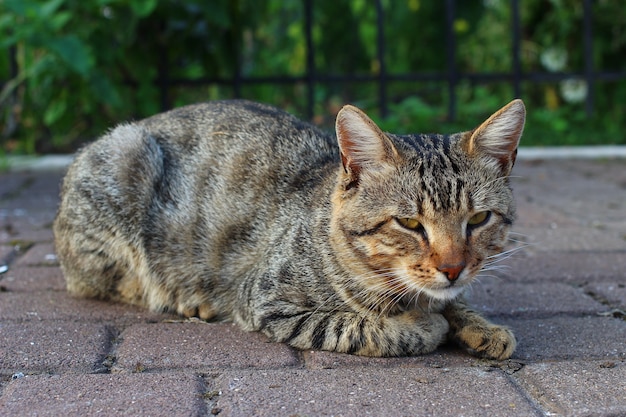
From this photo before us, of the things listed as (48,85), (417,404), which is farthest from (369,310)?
(48,85)

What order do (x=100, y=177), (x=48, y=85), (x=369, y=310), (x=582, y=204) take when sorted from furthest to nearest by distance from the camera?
(x=48, y=85) → (x=582, y=204) → (x=100, y=177) → (x=369, y=310)

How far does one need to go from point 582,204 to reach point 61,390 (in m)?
4.34

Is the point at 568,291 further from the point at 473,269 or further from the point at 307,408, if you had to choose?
the point at 307,408

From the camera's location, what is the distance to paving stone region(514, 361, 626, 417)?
102 inches

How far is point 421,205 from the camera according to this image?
3066 millimetres

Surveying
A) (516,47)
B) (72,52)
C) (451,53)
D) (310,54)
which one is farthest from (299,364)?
(516,47)

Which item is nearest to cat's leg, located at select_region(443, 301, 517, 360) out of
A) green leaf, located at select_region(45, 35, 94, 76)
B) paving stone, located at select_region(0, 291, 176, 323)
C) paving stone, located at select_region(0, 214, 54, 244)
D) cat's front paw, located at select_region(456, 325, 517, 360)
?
cat's front paw, located at select_region(456, 325, 517, 360)

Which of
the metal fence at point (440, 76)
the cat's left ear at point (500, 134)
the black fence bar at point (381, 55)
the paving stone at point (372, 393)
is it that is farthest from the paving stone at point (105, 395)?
the black fence bar at point (381, 55)

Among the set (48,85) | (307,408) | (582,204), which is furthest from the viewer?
(48,85)

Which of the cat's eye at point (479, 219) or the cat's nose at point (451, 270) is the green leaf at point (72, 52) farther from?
the cat's nose at point (451, 270)

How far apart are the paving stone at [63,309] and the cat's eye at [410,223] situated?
125cm

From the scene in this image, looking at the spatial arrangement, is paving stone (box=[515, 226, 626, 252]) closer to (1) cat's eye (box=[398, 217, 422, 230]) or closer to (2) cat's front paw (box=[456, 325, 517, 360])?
(2) cat's front paw (box=[456, 325, 517, 360])

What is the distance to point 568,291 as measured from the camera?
4.00 metres

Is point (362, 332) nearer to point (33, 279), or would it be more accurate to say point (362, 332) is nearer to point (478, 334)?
point (478, 334)
